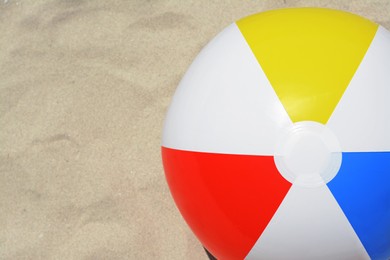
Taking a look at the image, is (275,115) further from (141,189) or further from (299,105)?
(141,189)

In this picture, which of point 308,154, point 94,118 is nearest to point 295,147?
point 308,154

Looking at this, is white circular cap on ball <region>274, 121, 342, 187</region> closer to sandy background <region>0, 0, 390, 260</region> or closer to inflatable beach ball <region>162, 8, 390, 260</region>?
inflatable beach ball <region>162, 8, 390, 260</region>

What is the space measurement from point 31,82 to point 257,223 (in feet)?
7.65

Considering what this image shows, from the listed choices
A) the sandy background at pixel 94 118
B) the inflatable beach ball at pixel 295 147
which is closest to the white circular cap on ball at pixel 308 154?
the inflatable beach ball at pixel 295 147

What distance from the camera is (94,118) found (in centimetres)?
350

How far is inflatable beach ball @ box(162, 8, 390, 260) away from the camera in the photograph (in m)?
1.97

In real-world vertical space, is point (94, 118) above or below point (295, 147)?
below

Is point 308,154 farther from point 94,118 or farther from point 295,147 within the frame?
point 94,118

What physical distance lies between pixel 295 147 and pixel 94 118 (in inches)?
74.2

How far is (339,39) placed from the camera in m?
2.15

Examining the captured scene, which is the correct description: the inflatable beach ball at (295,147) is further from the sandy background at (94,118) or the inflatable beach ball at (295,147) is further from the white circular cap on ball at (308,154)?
the sandy background at (94,118)

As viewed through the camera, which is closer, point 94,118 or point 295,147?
point 295,147

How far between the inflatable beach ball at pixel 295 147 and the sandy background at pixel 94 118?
39.9 inches

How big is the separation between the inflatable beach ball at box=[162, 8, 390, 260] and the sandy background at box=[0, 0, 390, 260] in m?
1.01
